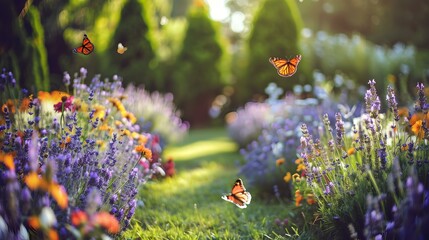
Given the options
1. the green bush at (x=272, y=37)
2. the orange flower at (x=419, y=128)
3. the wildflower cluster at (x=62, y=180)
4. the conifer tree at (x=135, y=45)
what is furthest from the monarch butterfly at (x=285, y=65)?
the green bush at (x=272, y=37)

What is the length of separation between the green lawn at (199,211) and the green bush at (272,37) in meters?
4.50

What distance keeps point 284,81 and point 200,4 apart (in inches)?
132

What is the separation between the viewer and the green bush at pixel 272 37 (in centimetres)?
999

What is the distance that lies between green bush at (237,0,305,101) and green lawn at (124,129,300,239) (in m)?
4.50

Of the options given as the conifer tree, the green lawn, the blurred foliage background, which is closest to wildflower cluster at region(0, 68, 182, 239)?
the green lawn

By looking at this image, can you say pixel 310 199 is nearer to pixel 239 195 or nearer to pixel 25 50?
pixel 239 195

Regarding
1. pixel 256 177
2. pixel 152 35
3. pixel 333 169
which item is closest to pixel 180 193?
pixel 256 177

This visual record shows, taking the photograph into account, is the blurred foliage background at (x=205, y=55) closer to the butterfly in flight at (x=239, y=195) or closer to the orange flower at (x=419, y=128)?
the butterfly in flight at (x=239, y=195)

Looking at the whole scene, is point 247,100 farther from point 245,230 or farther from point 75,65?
point 245,230

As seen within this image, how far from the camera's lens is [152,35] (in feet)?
31.0

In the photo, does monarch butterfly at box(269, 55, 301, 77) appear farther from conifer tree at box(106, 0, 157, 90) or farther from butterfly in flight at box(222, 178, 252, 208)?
conifer tree at box(106, 0, 157, 90)

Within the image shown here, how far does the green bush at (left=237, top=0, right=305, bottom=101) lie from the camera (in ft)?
32.8

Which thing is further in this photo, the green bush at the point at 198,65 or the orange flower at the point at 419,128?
the green bush at the point at 198,65

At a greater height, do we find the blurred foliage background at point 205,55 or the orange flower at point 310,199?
the blurred foliage background at point 205,55
